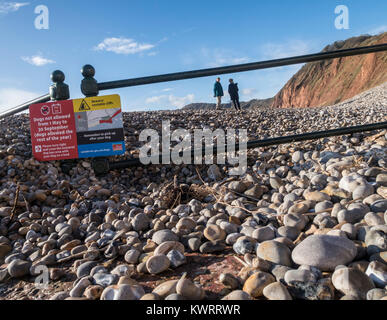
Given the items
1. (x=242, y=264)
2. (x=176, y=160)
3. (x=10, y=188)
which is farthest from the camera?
(x=176, y=160)

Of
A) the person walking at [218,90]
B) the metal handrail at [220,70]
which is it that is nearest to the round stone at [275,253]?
the metal handrail at [220,70]

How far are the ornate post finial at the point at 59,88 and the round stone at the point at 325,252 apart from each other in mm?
2164

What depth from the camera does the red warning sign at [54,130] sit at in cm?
239

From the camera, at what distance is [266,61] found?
2.31 metres

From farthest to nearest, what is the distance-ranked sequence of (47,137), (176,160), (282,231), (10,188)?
(176,160) → (47,137) → (10,188) → (282,231)

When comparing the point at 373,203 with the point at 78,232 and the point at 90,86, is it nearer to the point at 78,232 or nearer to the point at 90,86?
the point at 78,232

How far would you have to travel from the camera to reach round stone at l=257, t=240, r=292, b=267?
1.00 metres

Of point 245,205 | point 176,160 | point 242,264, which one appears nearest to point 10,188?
point 176,160

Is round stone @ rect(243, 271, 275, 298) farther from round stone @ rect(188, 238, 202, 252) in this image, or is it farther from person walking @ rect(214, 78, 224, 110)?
person walking @ rect(214, 78, 224, 110)

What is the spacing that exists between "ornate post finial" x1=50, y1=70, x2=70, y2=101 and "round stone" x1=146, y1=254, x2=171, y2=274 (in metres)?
1.81

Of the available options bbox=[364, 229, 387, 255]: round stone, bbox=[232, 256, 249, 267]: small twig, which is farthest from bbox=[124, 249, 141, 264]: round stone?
bbox=[364, 229, 387, 255]: round stone

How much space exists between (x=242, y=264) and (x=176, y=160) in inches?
64.8

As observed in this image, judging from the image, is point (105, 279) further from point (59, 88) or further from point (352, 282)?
point (59, 88)
